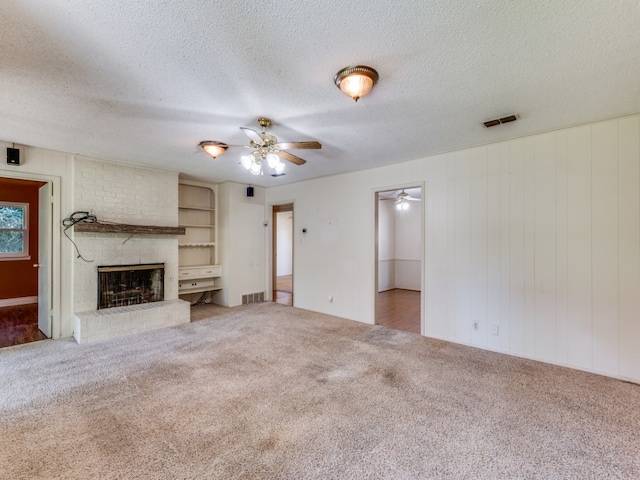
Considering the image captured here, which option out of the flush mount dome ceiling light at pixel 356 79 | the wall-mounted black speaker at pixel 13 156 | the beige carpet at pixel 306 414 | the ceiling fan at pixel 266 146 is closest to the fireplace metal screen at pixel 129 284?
the beige carpet at pixel 306 414

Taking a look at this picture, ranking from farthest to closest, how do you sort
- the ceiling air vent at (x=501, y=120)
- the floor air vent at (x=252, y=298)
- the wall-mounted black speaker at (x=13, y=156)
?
the floor air vent at (x=252, y=298), the wall-mounted black speaker at (x=13, y=156), the ceiling air vent at (x=501, y=120)

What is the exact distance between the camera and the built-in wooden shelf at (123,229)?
4.04m

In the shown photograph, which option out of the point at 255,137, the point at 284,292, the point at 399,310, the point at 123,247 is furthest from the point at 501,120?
the point at 284,292

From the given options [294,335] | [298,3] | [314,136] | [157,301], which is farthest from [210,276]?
[298,3]

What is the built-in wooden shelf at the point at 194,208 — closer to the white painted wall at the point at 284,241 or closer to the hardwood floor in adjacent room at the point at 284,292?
the hardwood floor in adjacent room at the point at 284,292

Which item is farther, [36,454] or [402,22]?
[36,454]

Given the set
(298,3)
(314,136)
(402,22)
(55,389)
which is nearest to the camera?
(298,3)

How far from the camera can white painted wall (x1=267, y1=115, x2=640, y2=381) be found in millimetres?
2826

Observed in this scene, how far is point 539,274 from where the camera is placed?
325 cm

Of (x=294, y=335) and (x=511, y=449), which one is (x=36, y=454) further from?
(x=511, y=449)

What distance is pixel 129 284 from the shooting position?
457cm

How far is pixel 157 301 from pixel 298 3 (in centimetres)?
475

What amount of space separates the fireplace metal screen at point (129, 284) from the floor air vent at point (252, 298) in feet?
5.38

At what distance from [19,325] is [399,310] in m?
6.36
